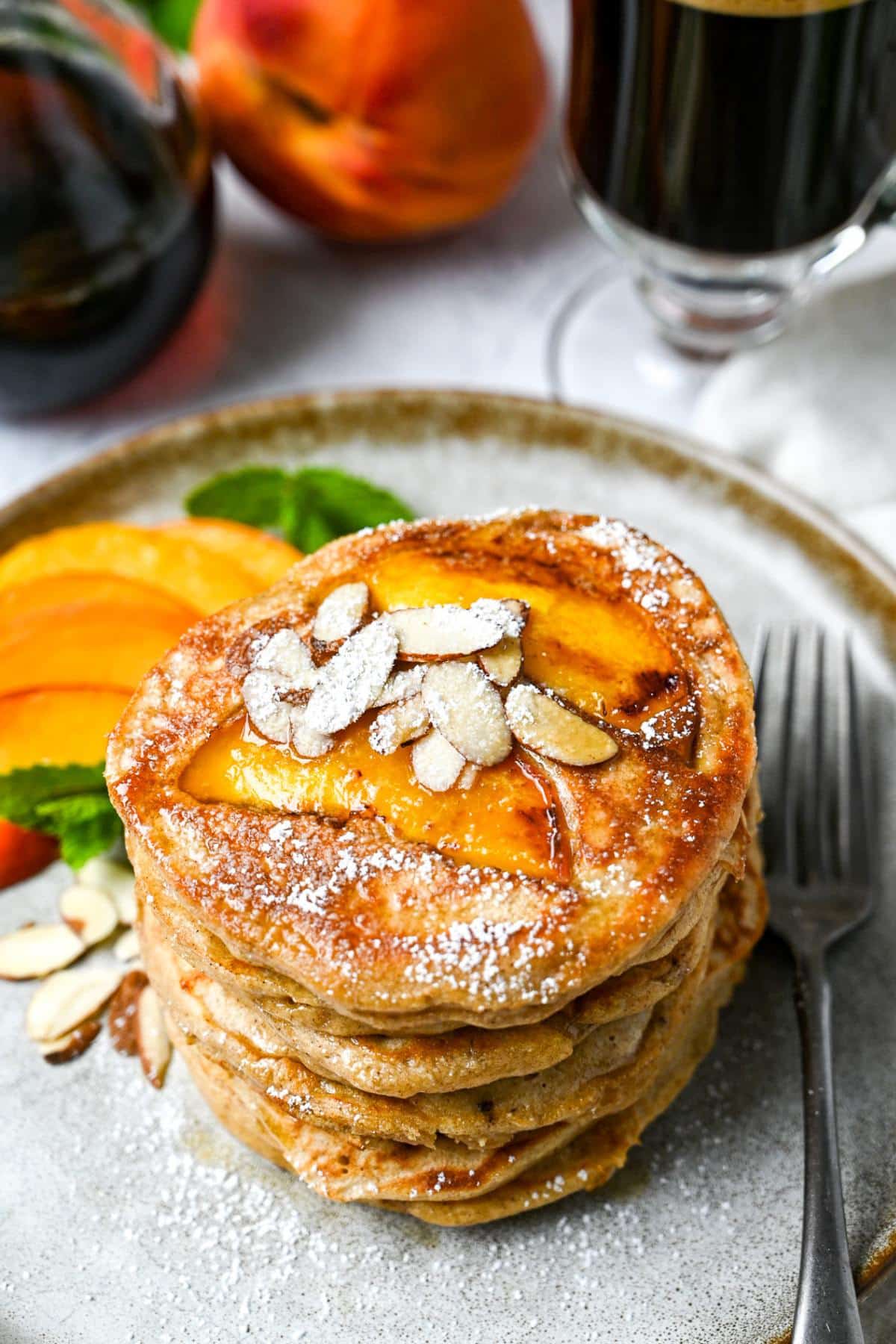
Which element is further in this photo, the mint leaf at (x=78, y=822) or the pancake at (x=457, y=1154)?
the mint leaf at (x=78, y=822)

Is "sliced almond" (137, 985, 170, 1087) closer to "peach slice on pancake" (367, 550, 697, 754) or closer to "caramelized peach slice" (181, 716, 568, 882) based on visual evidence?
"caramelized peach slice" (181, 716, 568, 882)

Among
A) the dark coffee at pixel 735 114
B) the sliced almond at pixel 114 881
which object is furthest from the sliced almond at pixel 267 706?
the dark coffee at pixel 735 114

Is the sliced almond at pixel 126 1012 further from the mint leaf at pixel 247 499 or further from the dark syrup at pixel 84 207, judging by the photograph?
the dark syrup at pixel 84 207

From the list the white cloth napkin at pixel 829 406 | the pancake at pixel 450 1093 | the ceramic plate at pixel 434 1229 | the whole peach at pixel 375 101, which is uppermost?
the whole peach at pixel 375 101

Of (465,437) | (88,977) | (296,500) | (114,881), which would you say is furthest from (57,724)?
(465,437)

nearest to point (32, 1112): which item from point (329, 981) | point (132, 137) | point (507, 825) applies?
point (329, 981)

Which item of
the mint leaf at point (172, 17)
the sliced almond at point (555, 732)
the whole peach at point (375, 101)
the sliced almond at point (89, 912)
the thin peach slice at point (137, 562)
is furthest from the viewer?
the mint leaf at point (172, 17)

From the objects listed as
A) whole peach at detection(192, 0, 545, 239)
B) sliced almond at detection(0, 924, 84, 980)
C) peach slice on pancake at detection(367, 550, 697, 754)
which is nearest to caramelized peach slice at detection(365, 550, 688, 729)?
peach slice on pancake at detection(367, 550, 697, 754)

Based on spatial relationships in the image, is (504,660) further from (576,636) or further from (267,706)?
(267,706)
